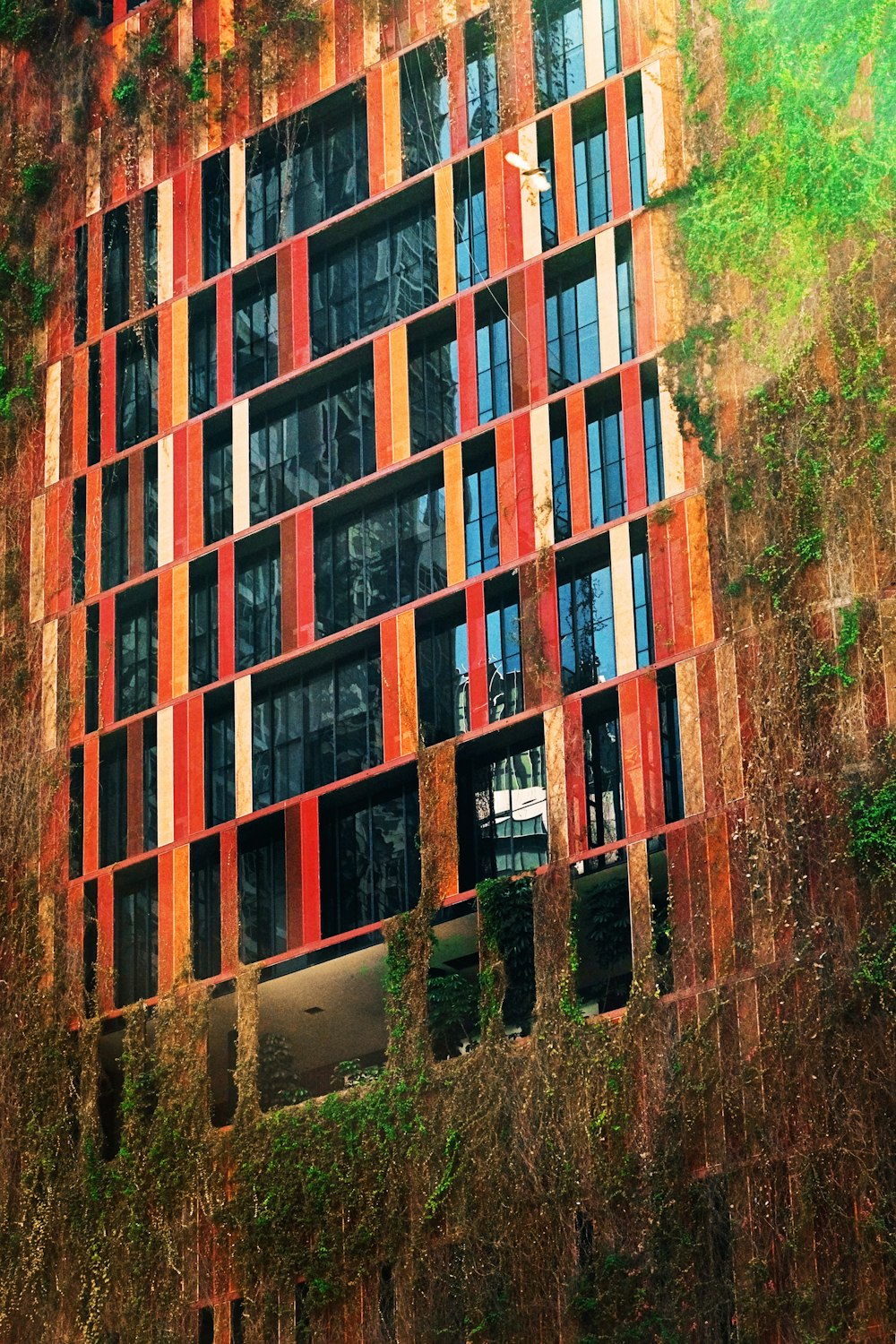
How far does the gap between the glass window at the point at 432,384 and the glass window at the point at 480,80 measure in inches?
97.7

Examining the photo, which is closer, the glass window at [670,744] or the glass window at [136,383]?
the glass window at [670,744]

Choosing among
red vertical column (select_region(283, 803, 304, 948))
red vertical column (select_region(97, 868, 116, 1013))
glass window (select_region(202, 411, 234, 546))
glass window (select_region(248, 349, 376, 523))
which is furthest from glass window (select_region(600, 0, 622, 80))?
red vertical column (select_region(97, 868, 116, 1013))

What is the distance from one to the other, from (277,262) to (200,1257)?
12.6 meters

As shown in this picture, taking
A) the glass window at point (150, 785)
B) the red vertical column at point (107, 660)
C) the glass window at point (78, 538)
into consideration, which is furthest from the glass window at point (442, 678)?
the glass window at point (78, 538)

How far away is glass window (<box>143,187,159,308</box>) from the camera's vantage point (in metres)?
Answer: 32.2

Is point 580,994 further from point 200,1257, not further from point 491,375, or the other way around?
point 491,375

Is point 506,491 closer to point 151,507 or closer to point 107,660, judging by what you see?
point 151,507

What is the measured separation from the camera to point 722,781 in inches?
977

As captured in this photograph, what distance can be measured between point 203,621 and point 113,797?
2553mm

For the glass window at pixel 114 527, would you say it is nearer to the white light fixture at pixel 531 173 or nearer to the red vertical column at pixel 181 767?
the red vertical column at pixel 181 767

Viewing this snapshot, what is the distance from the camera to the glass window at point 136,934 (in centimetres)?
2923

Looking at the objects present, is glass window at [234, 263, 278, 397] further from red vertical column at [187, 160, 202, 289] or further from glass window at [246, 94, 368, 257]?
red vertical column at [187, 160, 202, 289]

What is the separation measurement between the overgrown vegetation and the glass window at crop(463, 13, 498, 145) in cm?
295

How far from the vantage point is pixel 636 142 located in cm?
2786
